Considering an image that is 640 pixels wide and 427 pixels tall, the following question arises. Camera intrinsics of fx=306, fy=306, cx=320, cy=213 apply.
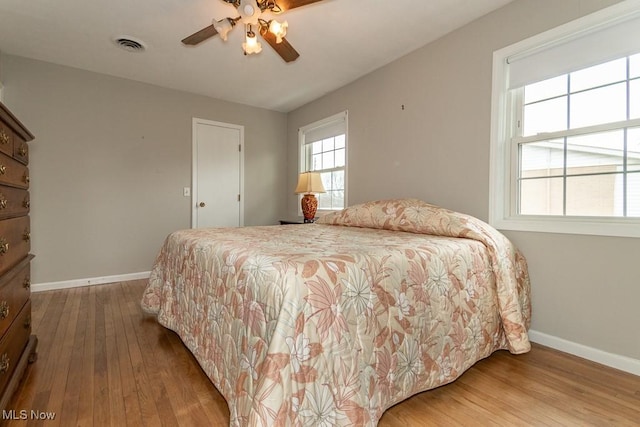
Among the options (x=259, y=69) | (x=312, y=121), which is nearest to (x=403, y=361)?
(x=259, y=69)

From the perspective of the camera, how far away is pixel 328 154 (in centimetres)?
413

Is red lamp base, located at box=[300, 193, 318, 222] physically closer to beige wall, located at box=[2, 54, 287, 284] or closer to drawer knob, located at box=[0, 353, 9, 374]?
beige wall, located at box=[2, 54, 287, 284]

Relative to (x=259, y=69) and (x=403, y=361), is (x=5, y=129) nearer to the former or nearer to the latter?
(x=403, y=361)

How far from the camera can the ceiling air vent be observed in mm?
2676

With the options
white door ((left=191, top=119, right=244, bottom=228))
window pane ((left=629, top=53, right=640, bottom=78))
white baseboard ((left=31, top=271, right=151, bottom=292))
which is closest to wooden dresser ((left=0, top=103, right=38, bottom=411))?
white baseboard ((left=31, top=271, right=151, bottom=292))

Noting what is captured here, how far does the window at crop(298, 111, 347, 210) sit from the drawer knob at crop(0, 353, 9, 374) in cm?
306

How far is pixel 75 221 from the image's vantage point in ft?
10.8

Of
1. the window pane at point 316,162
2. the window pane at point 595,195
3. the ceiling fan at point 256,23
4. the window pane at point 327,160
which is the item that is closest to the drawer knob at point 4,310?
the ceiling fan at point 256,23

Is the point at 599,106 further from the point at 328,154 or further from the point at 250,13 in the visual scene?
the point at 328,154

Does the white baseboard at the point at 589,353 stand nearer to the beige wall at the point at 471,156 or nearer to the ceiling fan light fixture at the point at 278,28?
the beige wall at the point at 471,156

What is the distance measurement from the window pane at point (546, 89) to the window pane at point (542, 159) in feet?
1.04

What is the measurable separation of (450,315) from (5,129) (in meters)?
2.25

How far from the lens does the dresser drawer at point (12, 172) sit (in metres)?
1.33

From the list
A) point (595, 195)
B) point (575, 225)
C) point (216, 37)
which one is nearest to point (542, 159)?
point (595, 195)
